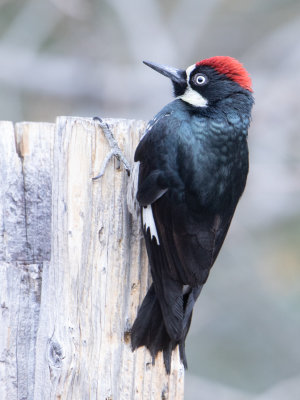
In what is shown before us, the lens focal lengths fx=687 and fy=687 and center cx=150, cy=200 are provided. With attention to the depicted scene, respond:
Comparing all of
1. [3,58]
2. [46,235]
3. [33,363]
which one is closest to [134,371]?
[33,363]

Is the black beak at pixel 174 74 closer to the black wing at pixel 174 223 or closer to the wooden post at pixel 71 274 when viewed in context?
the black wing at pixel 174 223

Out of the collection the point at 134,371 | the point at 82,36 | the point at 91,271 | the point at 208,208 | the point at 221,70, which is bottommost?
the point at 134,371

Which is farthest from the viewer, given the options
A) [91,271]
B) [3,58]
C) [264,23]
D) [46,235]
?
[264,23]

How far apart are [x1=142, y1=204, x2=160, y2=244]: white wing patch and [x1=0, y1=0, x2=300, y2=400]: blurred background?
11.8ft

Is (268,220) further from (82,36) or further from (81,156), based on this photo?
(81,156)

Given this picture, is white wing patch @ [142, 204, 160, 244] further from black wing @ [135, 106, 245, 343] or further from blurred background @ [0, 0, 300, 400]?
blurred background @ [0, 0, 300, 400]

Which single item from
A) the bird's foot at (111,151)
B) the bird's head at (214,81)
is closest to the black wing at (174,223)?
the bird's foot at (111,151)

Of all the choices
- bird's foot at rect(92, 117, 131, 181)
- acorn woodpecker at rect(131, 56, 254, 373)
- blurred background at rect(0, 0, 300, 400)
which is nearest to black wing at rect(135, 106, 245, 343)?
acorn woodpecker at rect(131, 56, 254, 373)

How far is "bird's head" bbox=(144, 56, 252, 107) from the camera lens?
2488 mm

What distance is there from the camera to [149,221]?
7.22 feet

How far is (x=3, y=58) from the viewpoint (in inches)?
270

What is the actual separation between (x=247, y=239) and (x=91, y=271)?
15.3 feet

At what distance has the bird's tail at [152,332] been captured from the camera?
204 cm

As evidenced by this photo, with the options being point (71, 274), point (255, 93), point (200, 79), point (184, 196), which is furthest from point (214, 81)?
point (255, 93)
